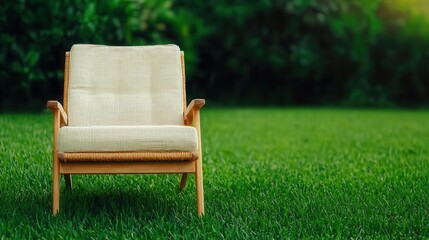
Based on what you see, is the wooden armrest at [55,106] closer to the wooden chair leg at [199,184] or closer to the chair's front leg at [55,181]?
the chair's front leg at [55,181]

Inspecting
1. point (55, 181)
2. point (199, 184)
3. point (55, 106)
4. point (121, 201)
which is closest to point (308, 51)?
point (121, 201)

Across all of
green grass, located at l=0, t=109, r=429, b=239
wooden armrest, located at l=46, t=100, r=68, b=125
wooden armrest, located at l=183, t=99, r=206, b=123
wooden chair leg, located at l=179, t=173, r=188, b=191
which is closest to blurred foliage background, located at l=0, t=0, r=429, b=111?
green grass, located at l=0, t=109, r=429, b=239

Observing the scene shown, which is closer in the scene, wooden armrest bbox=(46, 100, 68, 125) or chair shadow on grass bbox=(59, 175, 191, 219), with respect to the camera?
wooden armrest bbox=(46, 100, 68, 125)

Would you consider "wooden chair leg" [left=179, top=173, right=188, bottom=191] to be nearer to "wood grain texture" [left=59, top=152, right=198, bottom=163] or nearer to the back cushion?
the back cushion

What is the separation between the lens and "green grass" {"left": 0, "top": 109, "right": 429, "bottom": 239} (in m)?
3.89

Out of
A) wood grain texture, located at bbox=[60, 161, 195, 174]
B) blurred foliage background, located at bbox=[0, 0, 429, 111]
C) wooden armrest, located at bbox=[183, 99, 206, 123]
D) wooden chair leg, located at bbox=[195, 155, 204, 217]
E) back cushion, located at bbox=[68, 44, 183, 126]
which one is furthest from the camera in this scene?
blurred foliage background, located at bbox=[0, 0, 429, 111]

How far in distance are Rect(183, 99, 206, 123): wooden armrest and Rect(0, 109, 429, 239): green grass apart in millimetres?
513

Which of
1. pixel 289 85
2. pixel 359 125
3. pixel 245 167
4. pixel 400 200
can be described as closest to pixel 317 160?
pixel 245 167

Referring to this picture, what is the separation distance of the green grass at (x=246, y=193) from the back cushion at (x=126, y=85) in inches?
20.2

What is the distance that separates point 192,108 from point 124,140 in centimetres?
55

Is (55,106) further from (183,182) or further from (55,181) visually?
(183,182)

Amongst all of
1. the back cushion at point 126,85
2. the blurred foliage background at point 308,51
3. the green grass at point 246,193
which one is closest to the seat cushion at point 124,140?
the green grass at point 246,193

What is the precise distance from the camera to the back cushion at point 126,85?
16.0ft

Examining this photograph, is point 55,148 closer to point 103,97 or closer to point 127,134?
point 127,134
